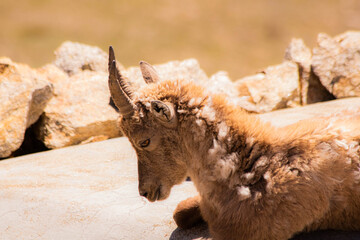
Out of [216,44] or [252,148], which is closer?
[252,148]

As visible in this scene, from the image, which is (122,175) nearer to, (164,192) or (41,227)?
(41,227)

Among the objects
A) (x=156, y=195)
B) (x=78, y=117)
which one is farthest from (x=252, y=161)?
(x=78, y=117)

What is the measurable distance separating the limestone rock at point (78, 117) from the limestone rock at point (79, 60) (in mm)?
1133

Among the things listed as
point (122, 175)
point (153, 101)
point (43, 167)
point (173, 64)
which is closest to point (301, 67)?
point (173, 64)

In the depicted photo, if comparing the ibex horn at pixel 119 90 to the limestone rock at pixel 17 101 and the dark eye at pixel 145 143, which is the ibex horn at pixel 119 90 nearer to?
the dark eye at pixel 145 143

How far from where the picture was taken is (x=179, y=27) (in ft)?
65.7

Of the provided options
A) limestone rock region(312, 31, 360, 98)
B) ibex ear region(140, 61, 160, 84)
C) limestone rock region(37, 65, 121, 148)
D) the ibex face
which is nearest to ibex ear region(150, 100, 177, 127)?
the ibex face

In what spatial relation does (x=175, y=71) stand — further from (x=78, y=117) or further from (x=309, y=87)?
(x=309, y=87)

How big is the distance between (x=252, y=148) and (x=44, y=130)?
4.29 metres

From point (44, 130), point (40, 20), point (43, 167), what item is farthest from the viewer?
point (40, 20)

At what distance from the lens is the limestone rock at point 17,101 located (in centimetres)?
541

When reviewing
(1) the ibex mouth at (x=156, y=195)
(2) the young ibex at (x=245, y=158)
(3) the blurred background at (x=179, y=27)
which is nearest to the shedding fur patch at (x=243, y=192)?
(2) the young ibex at (x=245, y=158)

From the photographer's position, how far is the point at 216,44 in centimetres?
1978

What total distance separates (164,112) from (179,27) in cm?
1817
